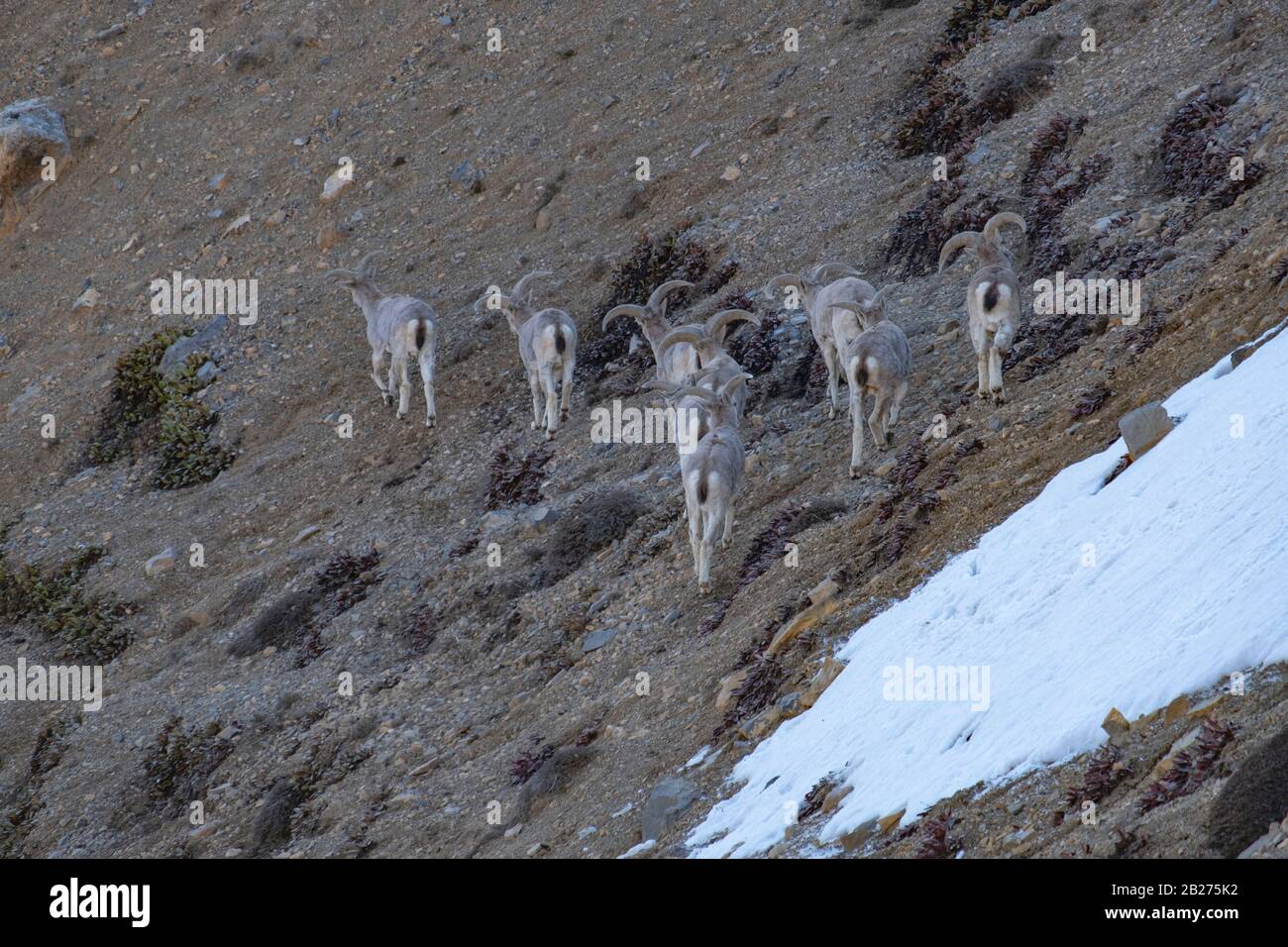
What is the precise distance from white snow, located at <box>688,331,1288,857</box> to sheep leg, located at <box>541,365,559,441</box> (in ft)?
30.5

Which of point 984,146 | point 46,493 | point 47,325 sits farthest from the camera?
point 47,325

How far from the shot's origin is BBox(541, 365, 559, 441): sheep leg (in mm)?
20750

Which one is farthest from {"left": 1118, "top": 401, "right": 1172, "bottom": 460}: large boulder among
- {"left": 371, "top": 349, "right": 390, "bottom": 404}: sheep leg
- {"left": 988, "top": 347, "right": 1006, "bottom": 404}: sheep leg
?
{"left": 371, "top": 349, "right": 390, "bottom": 404}: sheep leg

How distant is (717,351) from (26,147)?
858 inches

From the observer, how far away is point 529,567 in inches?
706

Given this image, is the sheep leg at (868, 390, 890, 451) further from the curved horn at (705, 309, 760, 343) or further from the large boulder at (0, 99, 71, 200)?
the large boulder at (0, 99, 71, 200)

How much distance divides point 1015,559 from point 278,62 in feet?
88.1

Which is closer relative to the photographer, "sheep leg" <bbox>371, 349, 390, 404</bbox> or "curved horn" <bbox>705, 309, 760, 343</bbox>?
"curved horn" <bbox>705, 309, 760, 343</bbox>

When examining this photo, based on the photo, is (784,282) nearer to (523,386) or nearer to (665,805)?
(523,386)

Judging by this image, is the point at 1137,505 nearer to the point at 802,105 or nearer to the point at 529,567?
the point at 529,567

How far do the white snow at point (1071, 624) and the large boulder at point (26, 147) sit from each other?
27.8m

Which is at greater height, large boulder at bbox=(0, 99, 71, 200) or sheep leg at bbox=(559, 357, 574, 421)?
large boulder at bbox=(0, 99, 71, 200)

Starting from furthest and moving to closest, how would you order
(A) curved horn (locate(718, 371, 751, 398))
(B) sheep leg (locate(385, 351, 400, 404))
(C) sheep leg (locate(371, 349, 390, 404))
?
(C) sheep leg (locate(371, 349, 390, 404)), (B) sheep leg (locate(385, 351, 400, 404)), (A) curved horn (locate(718, 371, 751, 398))
